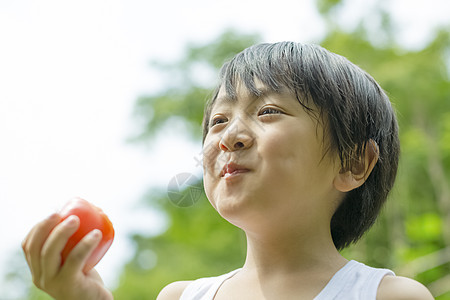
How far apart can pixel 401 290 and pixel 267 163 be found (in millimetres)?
354

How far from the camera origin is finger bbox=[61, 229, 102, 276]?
93 centimetres

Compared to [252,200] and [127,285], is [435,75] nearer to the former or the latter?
[127,285]

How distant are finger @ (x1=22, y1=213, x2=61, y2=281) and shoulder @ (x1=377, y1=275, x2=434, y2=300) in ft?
2.08

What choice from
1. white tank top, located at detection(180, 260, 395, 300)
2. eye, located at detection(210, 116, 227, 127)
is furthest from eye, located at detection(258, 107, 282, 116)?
white tank top, located at detection(180, 260, 395, 300)

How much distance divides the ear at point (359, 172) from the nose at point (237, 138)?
0.24 m

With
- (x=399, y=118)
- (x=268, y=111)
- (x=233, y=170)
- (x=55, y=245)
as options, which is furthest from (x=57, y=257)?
(x=399, y=118)

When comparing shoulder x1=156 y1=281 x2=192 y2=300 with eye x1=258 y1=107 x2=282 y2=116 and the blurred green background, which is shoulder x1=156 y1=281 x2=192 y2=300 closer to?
eye x1=258 y1=107 x2=282 y2=116

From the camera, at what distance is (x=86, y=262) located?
991 mm

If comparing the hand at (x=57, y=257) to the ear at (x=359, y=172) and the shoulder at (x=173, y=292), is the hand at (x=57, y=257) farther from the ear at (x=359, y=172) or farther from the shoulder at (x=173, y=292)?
the ear at (x=359, y=172)

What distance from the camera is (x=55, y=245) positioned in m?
0.92

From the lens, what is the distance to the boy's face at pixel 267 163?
41.8 inches

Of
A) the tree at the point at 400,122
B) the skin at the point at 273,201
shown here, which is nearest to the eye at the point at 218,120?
the skin at the point at 273,201

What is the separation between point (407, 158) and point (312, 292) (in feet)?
31.8

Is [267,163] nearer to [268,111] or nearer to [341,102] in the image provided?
[268,111]
